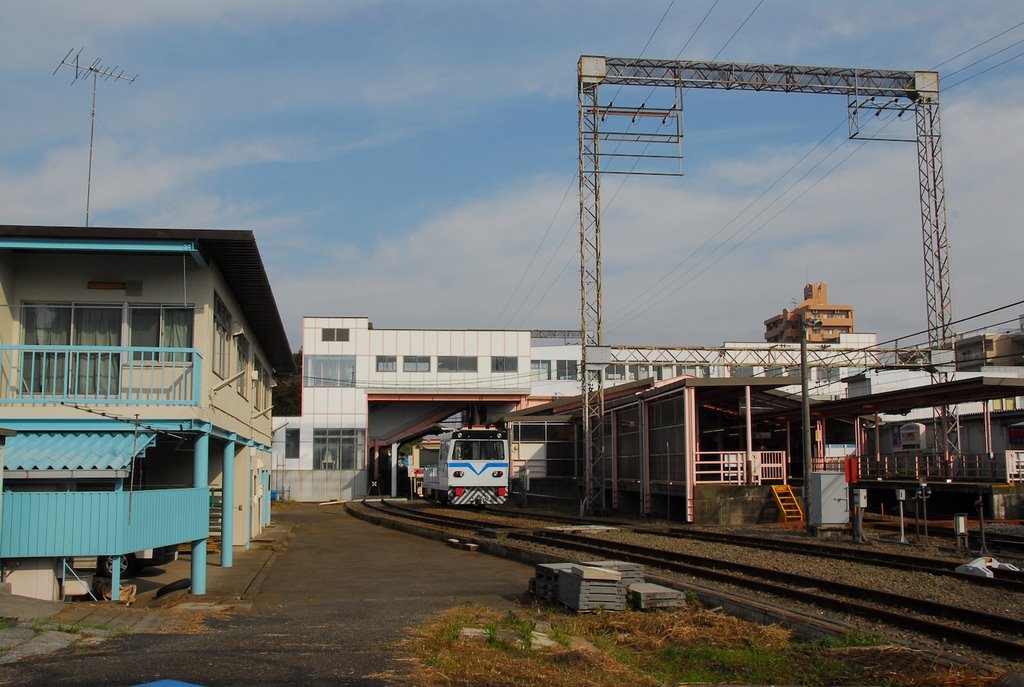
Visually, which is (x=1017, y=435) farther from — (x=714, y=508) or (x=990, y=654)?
(x=990, y=654)

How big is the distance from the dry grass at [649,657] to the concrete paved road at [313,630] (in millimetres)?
530

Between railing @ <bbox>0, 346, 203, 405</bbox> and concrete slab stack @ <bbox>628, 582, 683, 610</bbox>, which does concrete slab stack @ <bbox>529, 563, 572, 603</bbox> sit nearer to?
concrete slab stack @ <bbox>628, 582, 683, 610</bbox>

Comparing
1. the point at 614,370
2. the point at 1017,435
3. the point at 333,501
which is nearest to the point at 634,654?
the point at 1017,435

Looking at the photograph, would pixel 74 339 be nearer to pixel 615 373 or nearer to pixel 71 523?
pixel 71 523

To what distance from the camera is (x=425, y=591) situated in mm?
13703

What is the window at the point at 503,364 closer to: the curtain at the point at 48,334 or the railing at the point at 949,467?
the railing at the point at 949,467

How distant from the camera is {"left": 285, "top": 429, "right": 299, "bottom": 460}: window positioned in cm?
5700

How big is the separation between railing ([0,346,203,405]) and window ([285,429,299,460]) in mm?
43789

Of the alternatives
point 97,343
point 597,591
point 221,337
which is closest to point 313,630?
point 597,591

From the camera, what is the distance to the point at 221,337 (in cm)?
1695

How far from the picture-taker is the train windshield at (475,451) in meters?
37.0

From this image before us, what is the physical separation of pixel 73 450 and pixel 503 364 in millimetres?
47411

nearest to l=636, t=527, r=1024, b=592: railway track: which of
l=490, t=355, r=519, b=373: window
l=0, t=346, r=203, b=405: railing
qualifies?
l=0, t=346, r=203, b=405: railing

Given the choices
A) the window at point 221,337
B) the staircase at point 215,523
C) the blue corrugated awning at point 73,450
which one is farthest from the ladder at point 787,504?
the blue corrugated awning at point 73,450
